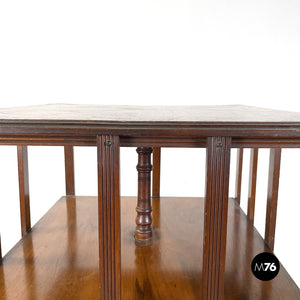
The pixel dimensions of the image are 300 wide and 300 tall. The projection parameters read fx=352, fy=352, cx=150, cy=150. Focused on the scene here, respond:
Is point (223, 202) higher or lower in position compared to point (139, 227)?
higher

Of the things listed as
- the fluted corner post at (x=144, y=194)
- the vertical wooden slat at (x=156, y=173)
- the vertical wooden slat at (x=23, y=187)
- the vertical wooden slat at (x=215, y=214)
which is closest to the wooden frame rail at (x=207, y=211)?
the vertical wooden slat at (x=215, y=214)

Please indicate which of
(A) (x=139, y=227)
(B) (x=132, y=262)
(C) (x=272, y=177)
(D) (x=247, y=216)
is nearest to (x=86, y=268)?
(B) (x=132, y=262)

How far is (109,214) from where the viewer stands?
1145mm

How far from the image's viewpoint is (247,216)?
2.13m

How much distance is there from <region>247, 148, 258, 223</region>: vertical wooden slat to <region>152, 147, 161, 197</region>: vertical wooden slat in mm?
571

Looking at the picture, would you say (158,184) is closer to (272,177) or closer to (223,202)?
(272,177)

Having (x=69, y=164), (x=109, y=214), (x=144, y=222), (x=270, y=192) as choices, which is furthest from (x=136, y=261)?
(x=69, y=164)

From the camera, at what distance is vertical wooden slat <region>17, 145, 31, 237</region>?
1763mm

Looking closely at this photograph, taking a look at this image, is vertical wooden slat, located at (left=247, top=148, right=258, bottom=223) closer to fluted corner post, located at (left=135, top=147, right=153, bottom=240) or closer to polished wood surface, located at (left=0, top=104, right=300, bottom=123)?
polished wood surface, located at (left=0, top=104, right=300, bottom=123)

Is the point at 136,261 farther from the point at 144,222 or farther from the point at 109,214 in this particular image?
the point at 109,214

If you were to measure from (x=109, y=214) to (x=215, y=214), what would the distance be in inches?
13.5

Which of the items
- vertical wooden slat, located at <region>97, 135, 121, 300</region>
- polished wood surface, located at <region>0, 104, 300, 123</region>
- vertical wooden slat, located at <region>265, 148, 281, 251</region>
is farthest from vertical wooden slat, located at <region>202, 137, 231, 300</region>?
vertical wooden slat, located at <region>265, 148, 281, 251</region>

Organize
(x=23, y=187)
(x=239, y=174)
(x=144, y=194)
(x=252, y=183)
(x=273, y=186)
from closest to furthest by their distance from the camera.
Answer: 1. (x=273, y=186)
2. (x=144, y=194)
3. (x=23, y=187)
4. (x=252, y=183)
5. (x=239, y=174)

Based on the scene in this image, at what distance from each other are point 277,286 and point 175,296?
0.43 meters
